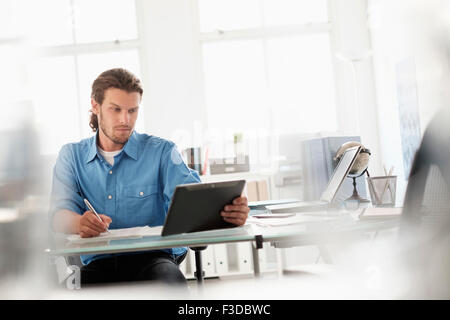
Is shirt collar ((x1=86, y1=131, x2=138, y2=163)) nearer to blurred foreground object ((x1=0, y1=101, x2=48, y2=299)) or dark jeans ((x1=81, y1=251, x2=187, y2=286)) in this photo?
dark jeans ((x1=81, y1=251, x2=187, y2=286))

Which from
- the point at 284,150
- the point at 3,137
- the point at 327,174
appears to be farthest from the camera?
the point at 284,150

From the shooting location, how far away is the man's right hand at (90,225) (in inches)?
46.4

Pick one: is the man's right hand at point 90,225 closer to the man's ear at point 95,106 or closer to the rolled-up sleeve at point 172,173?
the rolled-up sleeve at point 172,173

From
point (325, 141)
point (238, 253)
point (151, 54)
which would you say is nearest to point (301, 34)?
point (151, 54)

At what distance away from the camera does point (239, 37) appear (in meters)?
4.30

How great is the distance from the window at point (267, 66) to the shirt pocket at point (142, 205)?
269 centimetres

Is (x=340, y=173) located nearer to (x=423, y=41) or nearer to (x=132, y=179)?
(x=132, y=179)

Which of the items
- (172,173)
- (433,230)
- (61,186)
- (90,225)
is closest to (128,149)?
(172,173)

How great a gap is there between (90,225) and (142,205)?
0.93ft

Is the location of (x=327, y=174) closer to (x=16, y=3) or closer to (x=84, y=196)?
(x=84, y=196)

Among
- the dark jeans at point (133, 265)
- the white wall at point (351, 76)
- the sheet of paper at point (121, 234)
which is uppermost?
the white wall at point (351, 76)

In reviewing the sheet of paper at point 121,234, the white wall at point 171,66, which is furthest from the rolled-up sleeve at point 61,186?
the white wall at point 171,66

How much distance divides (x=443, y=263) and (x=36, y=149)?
256 mm

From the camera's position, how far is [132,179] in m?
A: 1.50
